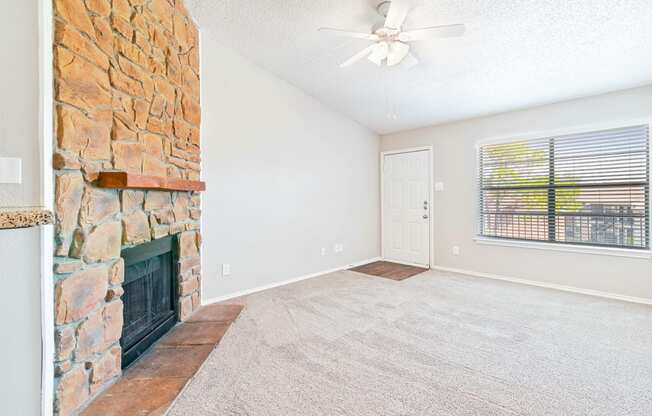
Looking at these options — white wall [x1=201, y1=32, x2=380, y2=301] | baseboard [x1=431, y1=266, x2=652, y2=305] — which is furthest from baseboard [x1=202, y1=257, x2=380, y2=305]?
baseboard [x1=431, y1=266, x2=652, y2=305]

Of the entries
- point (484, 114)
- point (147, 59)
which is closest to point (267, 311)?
point (147, 59)

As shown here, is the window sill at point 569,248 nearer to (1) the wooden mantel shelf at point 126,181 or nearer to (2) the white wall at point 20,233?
(1) the wooden mantel shelf at point 126,181

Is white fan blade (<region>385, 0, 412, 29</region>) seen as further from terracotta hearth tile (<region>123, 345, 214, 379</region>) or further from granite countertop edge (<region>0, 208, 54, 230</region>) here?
terracotta hearth tile (<region>123, 345, 214, 379</region>)

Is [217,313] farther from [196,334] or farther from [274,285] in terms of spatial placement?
[274,285]

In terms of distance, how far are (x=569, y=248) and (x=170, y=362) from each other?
4390 millimetres

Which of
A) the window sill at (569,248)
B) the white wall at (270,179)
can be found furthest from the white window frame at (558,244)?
the white wall at (270,179)

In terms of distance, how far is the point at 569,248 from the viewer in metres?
3.70

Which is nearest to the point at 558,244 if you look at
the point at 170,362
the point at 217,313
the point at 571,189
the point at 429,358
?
the point at 571,189

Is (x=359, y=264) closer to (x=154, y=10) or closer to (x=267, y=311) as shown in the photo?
(x=267, y=311)

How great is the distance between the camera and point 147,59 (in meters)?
2.15

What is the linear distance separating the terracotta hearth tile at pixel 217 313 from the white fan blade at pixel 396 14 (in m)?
2.78

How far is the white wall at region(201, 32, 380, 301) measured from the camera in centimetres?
326

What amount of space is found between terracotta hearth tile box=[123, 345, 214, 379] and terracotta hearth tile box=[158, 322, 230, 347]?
0.25ft

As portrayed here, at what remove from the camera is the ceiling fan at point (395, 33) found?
2.14 meters
